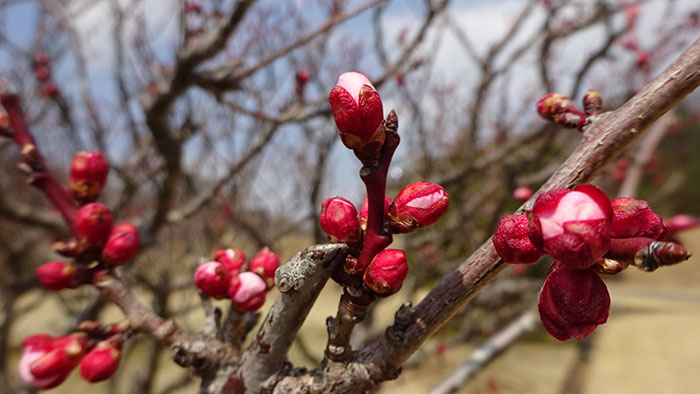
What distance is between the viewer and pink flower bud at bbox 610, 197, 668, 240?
540 millimetres

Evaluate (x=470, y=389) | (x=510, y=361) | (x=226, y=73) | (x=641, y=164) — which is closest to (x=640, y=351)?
(x=510, y=361)

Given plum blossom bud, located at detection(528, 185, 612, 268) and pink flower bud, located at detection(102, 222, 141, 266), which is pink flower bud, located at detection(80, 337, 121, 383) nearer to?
pink flower bud, located at detection(102, 222, 141, 266)

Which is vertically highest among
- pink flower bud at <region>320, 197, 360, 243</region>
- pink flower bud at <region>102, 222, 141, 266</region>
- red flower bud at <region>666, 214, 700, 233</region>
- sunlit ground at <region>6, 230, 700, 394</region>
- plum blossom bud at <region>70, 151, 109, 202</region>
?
plum blossom bud at <region>70, 151, 109, 202</region>

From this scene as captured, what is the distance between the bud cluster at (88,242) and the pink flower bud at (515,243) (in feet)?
2.98

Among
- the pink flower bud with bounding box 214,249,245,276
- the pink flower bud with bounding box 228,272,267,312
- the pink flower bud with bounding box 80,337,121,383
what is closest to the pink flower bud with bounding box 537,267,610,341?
the pink flower bud with bounding box 228,272,267,312

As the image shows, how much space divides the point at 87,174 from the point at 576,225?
1.13 m

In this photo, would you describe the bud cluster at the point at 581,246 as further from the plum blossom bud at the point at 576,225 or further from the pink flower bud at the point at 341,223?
the pink flower bud at the point at 341,223

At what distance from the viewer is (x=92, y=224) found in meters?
1.02

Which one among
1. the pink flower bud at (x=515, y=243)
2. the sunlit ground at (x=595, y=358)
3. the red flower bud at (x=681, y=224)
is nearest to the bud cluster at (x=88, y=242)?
the pink flower bud at (x=515, y=243)

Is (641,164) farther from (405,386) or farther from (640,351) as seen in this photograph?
(640,351)

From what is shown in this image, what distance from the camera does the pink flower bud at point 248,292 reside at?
2.94 ft

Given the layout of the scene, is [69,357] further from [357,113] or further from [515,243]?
[515,243]

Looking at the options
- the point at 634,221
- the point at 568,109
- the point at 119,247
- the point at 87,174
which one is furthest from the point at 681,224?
the point at 87,174

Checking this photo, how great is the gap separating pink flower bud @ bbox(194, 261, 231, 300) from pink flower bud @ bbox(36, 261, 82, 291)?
379 mm
